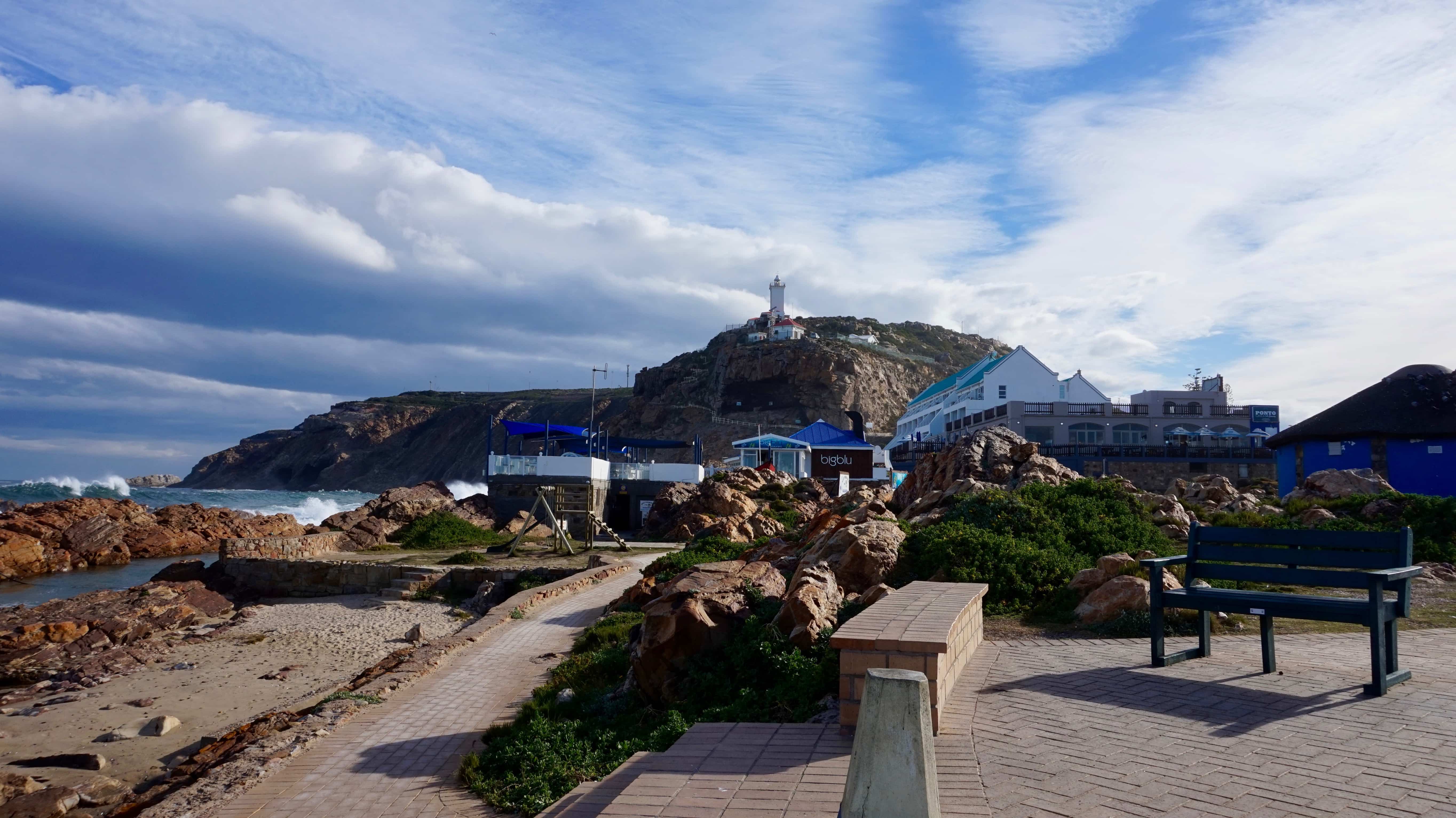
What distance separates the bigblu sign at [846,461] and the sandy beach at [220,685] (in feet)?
93.0

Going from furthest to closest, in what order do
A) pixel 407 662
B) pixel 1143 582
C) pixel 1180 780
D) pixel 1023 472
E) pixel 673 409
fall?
1. pixel 673 409
2. pixel 1023 472
3. pixel 407 662
4. pixel 1143 582
5. pixel 1180 780

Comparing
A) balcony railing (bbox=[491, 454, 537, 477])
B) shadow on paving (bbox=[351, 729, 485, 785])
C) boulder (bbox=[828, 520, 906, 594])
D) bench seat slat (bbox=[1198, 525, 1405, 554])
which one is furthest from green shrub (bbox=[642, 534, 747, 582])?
balcony railing (bbox=[491, 454, 537, 477])

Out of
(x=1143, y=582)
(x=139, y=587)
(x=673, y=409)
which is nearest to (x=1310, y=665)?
(x=1143, y=582)

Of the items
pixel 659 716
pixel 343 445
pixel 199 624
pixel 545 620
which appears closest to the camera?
pixel 659 716

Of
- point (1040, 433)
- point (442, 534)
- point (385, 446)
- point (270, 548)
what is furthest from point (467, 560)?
point (385, 446)

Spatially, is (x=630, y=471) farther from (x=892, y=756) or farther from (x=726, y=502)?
(x=892, y=756)

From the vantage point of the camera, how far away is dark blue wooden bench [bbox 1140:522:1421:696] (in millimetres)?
5125

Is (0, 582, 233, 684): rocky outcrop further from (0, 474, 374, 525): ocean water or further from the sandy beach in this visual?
(0, 474, 374, 525): ocean water

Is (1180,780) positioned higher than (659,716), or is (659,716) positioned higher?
(1180,780)

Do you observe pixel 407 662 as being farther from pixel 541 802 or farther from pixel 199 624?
Result: pixel 199 624

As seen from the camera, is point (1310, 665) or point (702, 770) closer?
point (702, 770)

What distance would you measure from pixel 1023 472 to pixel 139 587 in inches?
773

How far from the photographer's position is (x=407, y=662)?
1016 centimetres

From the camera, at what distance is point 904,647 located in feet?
14.9
